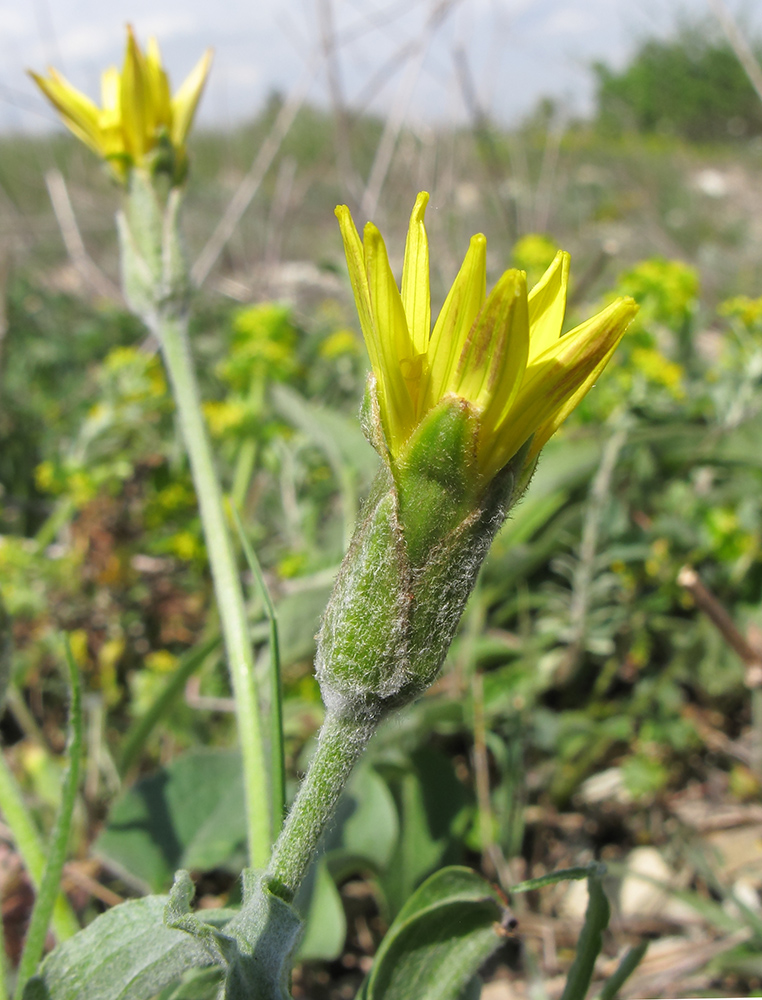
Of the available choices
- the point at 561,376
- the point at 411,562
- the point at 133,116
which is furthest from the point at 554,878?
the point at 133,116

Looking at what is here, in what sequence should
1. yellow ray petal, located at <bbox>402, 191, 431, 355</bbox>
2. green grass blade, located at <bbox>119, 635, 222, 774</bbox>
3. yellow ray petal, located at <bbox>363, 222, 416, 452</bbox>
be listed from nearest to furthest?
yellow ray petal, located at <bbox>363, 222, 416, 452</bbox> < yellow ray petal, located at <bbox>402, 191, 431, 355</bbox> < green grass blade, located at <bbox>119, 635, 222, 774</bbox>

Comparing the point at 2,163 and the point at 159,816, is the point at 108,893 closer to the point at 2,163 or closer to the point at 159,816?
the point at 159,816

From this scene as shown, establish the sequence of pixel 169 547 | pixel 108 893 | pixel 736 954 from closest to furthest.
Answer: pixel 736 954
pixel 108 893
pixel 169 547

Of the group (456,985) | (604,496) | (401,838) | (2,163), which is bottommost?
(401,838)

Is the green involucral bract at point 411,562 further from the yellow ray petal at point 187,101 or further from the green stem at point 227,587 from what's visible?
the yellow ray petal at point 187,101

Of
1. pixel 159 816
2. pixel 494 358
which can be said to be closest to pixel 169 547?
pixel 159 816

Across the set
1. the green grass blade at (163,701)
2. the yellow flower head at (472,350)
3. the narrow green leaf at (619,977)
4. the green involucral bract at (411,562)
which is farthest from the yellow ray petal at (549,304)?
the green grass blade at (163,701)

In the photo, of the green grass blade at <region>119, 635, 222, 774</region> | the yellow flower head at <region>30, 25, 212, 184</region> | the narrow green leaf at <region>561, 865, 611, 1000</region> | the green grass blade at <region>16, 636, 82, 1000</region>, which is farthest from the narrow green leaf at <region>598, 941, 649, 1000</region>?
the yellow flower head at <region>30, 25, 212, 184</region>

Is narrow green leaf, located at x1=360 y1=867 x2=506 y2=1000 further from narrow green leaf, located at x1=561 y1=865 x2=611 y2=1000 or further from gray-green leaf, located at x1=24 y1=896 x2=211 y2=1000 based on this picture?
gray-green leaf, located at x1=24 y1=896 x2=211 y2=1000

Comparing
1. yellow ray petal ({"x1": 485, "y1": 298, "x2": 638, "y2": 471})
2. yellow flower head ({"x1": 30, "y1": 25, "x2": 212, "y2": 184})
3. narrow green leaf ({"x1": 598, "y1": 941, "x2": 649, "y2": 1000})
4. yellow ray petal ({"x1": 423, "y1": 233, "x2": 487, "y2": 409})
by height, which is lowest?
narrow green leaf ({"x1": 598, "y1": 941, "x2": 649, "y2": 1000})
